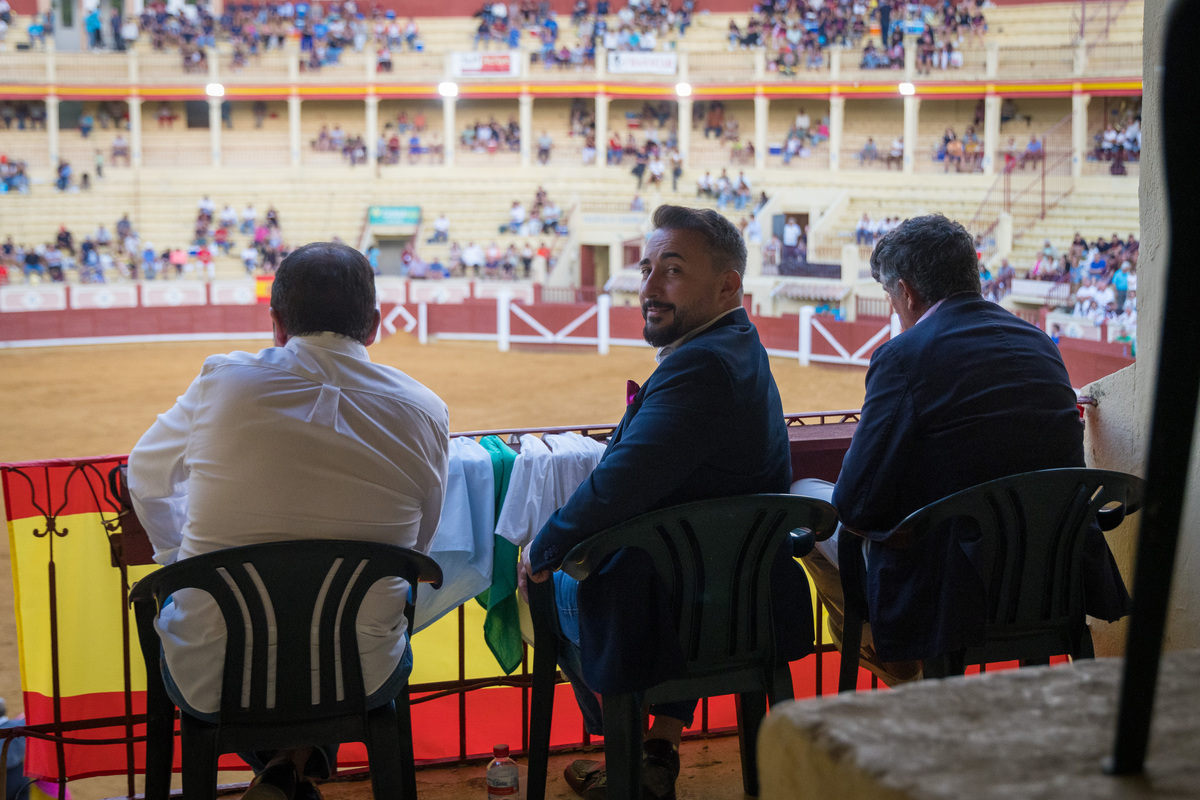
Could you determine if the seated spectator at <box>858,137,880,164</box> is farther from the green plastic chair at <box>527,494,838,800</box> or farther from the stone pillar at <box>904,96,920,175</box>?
the green plastic chair at <box>527,494,838,800</box>

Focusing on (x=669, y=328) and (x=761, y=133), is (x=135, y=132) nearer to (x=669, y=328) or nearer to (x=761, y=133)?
(x=761, y=133)

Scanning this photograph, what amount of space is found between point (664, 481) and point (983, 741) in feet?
3.98

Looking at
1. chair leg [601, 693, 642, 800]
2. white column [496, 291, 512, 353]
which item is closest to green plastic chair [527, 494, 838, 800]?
chair leg [601, 693, 642, 800]

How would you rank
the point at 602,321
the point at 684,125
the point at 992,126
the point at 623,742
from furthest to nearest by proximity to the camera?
the point at 684,125 → the point at 992,126 → the point at 602,321 → the point at 623,742

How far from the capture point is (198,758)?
1.81 m

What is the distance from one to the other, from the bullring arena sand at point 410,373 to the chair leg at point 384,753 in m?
5.62

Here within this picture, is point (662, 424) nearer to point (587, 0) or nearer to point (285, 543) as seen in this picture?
point (285, 543)

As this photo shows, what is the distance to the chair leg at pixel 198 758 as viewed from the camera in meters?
1.79

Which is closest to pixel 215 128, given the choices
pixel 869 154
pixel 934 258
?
pixel 869 154

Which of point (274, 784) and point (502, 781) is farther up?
point (274, 784)

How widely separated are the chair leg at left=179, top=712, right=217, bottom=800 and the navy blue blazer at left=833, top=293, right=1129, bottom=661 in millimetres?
1217

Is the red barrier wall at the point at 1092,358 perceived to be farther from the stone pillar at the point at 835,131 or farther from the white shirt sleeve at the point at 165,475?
the stone pillar at the point at 835,131

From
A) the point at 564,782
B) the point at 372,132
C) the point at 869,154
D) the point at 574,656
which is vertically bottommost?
the point at 564,782

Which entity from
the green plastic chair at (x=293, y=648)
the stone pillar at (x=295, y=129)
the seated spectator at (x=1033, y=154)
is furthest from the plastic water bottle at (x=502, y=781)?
the stone pillar at (x=295, y=129)
